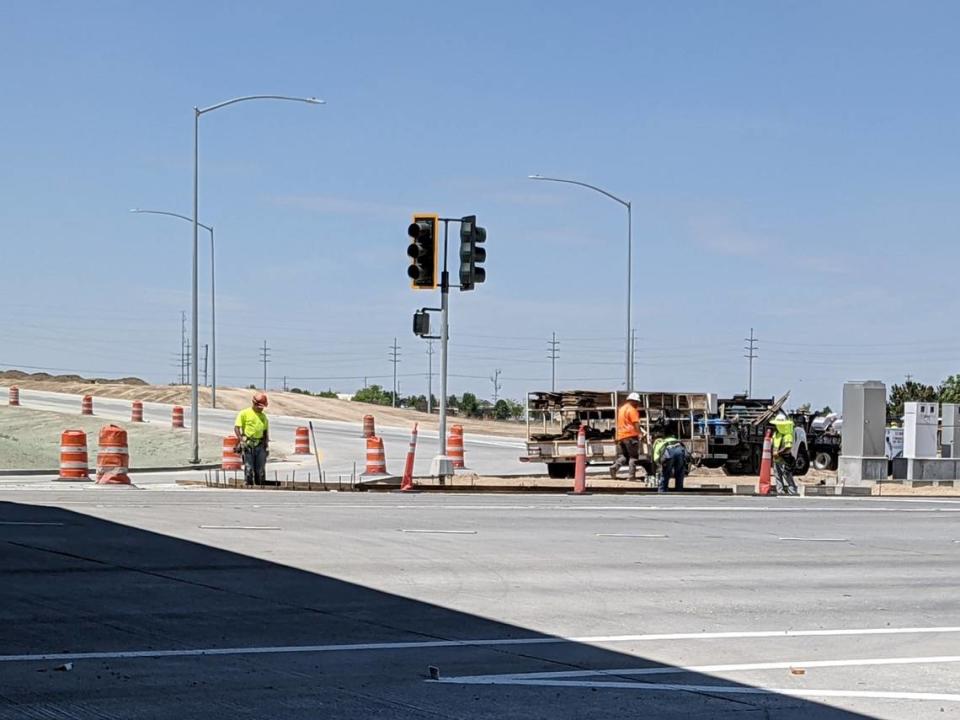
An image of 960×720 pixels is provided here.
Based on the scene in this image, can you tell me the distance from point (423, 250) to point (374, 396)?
356ft

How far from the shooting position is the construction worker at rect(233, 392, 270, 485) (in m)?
27.4

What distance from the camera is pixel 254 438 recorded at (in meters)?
27.7

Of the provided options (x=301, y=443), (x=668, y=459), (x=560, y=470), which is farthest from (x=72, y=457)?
(x=301, y=443)

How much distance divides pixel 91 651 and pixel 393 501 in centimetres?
1480

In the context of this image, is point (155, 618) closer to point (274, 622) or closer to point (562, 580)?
point (274, 622)

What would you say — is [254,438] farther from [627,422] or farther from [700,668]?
[700,668]

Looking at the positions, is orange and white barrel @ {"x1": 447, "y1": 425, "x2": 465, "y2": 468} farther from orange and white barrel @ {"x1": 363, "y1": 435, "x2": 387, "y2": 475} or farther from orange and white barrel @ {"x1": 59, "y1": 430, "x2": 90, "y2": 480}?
orange and white barrel @ {"x1": 59, "y1": 430, "x2": 90, "y2": 480}

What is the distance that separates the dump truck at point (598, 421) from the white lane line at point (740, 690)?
2538cm

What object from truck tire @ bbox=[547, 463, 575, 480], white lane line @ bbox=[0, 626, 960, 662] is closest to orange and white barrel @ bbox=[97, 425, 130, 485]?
truck tire @ bbox=[547, 463, 575, 480]

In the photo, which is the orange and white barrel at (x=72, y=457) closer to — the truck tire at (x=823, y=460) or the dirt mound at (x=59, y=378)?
the truck tire at (x=823, y=460)

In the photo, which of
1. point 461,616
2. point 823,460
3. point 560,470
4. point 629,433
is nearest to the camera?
point 461,616

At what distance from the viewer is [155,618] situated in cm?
1124

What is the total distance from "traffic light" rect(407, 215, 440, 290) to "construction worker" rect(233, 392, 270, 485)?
11.8ft

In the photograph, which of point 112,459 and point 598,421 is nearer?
point 112,459
